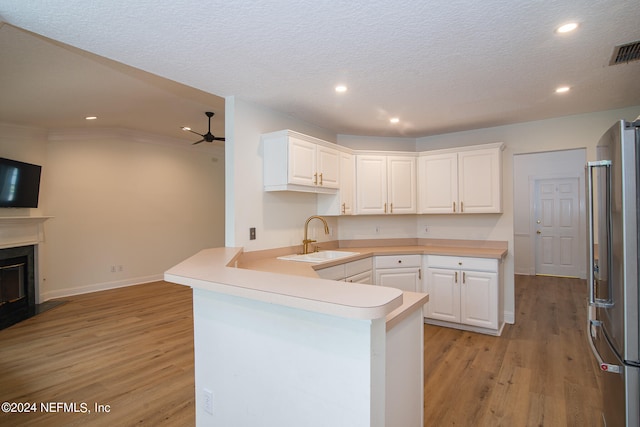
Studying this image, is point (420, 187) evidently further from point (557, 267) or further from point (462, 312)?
point (557, 267)

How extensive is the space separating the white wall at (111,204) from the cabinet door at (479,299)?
5.27m

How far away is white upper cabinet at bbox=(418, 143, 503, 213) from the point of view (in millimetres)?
3742

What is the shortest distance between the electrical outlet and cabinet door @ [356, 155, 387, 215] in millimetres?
2699

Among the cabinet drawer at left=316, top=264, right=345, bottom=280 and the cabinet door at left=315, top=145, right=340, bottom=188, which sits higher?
the cabinet door at left=315, top=145, right=340, bottom=188

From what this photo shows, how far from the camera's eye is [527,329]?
3.72 metres

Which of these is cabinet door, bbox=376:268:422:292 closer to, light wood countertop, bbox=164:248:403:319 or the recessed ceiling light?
light wood countertop, bbox=164:248:403:319

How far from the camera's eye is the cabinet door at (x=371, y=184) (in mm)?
4020

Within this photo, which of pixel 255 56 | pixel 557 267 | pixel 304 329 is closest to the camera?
pixel 304 329

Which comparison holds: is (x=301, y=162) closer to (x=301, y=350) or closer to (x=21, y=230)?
(x=301, y=350)

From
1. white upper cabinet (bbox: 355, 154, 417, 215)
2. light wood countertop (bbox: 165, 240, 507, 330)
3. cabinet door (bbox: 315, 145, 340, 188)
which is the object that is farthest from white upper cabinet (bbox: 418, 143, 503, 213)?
light wood countertop (bbox: 165, 240, 507, 330)

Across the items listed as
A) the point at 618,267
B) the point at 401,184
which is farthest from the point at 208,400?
the point at 401,184

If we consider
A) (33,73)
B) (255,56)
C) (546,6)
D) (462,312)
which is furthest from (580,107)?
(33,73)

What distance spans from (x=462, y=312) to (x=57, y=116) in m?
5.63

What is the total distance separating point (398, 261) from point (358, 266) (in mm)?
600
